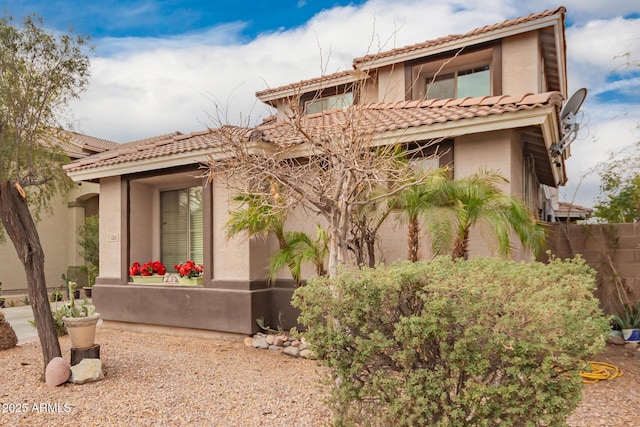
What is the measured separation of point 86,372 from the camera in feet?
20.4

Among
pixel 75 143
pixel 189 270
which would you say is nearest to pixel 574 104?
pixel 189 270

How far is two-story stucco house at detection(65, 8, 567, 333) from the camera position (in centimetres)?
748

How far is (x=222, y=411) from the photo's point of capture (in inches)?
199

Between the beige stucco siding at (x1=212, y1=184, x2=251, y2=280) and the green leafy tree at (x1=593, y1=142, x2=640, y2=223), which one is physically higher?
the green leafy tree at (x1=593, y1=142, x2=640, y2=223)

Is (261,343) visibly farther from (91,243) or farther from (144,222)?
(91,243)

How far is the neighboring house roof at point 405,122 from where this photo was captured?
6.62 meters

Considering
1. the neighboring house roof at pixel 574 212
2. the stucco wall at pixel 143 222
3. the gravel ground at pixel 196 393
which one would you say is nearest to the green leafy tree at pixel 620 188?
the neighboring house roof at pixel 574 212

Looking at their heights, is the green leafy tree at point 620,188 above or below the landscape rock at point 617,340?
above

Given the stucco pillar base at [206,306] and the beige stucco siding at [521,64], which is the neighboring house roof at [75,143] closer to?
the stucco pillar base at [206,306]

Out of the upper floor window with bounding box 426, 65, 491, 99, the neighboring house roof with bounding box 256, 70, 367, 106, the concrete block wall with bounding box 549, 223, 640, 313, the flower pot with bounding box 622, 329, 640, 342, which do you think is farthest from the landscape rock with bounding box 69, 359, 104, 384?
the upper floor window with bounding box 426, 65, 491, 99

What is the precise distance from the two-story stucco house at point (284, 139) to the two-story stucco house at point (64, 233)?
9.55 metres

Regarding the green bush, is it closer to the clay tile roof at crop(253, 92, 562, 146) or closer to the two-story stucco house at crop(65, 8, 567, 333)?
the clay tile roof at crop(253, 92, 562, 146)

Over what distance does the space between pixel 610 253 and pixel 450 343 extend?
718cm

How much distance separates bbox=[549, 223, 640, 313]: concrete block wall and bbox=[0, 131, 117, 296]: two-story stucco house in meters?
17.5
